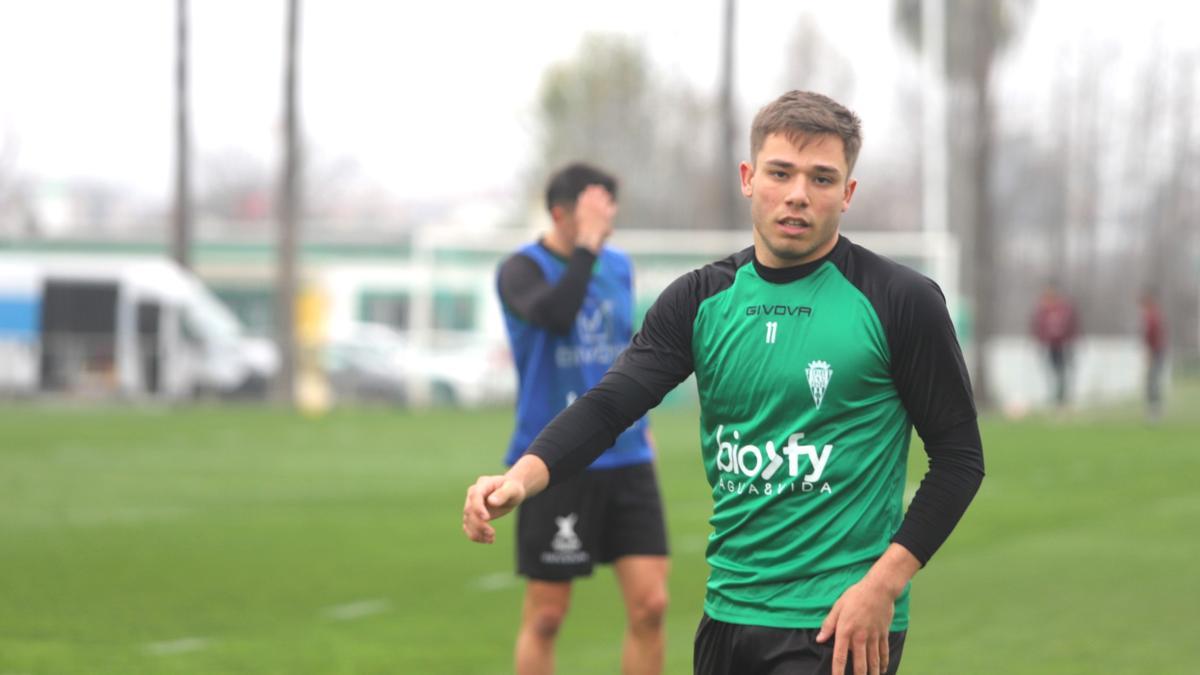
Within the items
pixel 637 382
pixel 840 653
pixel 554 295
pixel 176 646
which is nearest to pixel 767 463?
pixel 637 382

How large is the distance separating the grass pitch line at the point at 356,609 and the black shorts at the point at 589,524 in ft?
11.0

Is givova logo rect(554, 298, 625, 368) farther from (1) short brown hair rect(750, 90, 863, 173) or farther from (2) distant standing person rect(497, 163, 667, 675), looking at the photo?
(1) short brown hair rect(750, 90, 863, 173)

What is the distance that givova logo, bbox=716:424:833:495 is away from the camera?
3.89 metres

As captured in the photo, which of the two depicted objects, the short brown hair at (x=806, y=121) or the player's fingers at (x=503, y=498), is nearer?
the player's fingers at (x=503, y=498)

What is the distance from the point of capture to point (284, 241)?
38812 millimetres

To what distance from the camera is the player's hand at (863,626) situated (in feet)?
12.1

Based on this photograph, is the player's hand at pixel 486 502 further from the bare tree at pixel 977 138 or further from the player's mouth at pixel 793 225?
the bare tree at pixel 977 138

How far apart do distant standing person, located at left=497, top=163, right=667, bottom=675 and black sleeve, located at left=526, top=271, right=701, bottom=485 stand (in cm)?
261

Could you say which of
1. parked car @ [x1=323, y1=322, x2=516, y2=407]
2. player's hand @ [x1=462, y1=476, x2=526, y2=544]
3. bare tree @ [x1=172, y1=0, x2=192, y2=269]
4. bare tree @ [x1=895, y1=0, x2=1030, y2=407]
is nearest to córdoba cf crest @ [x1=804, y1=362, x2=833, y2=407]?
player's hand @ [x1=462, y1=476, x2=526, y2=544]

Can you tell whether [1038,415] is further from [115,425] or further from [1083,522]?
[1083,522]

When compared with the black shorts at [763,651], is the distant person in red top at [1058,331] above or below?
below

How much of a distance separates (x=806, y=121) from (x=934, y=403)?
0.64 metres

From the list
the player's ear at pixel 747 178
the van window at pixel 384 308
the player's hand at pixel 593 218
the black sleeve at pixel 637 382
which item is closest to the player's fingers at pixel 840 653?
the black sleeve at pixel 637 382

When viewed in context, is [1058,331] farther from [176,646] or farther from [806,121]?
[806,121]
